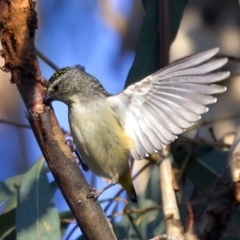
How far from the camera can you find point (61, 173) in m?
1.15

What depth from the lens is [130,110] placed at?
1521 millimetres

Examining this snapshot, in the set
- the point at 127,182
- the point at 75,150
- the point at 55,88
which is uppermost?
the point at 55,88

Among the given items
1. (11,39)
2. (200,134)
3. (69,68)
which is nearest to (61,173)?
(11,39)

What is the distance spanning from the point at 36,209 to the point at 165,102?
1.64 ft

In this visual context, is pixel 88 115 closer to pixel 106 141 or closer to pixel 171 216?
pixel 106 141

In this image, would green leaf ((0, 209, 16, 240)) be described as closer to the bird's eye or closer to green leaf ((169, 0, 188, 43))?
the bird's eye

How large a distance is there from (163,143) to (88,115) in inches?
8.1

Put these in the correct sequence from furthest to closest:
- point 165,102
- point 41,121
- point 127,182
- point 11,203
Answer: point 11,203 < point 127,182 < point 165,102 < point 41,121

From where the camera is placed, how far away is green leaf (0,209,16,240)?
71.9 inches

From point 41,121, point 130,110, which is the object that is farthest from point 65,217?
point 41,121

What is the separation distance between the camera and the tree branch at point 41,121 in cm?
114

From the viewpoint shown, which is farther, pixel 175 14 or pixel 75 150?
pixel 175 14

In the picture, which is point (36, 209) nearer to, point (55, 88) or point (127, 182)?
point (127, 182)

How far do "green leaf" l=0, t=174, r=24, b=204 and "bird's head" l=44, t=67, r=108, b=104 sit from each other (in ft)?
1.42
